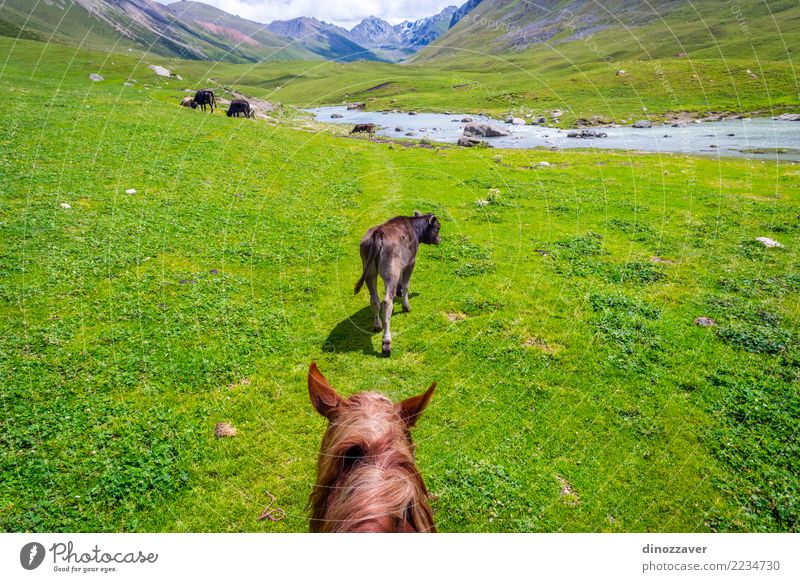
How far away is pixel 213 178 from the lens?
26.5m

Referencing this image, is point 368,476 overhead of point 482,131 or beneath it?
beneath

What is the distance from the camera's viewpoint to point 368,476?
3.75m

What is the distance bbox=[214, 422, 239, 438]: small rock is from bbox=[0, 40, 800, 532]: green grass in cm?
18

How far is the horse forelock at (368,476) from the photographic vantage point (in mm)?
3568

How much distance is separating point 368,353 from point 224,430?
4644mm

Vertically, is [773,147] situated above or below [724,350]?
above

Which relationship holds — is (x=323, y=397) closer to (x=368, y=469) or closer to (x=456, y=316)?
(x=368, y=469)

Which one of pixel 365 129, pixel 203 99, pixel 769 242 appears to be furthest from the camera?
pixel 365 129

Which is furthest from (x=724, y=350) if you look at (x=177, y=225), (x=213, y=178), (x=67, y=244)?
(x=213, y=178)

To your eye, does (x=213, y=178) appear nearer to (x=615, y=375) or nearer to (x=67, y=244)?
(x=67, y=244)

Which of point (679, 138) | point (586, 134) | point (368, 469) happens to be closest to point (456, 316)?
point (368, 469)

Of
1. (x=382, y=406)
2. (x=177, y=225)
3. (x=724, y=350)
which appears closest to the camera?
(x=382, y=406)
